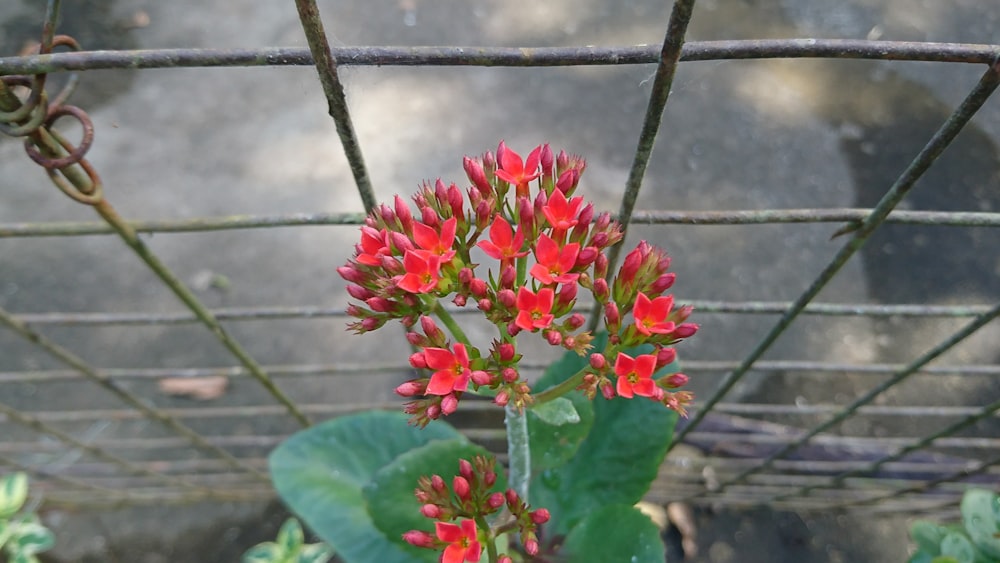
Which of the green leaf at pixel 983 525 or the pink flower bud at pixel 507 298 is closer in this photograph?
the pink flower bud at pixel 507 298

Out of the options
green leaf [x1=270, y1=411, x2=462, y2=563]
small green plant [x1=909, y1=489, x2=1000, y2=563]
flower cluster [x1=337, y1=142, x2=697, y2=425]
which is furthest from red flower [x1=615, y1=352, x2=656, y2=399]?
small green plant [x1=909, y1=489, x2=1000, y2=563]

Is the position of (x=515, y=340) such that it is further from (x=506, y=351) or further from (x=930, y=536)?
(x=930, y=536)

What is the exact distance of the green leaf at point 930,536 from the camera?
3.60 ft

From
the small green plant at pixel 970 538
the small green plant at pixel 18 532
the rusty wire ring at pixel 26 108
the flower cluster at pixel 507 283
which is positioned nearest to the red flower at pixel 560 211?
the flower cluster at pixel 507 283

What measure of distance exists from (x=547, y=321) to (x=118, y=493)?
5.42ft

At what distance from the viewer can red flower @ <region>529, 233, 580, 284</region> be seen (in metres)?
0.58

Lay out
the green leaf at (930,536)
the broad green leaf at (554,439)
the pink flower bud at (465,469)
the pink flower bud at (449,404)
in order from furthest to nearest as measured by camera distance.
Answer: the green leaf at (930,536) → the broad green leaf at (554,439) → the pink flower bud at (465,469) → the pink flower bud at (449,404)

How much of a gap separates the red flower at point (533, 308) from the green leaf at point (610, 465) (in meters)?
0.34

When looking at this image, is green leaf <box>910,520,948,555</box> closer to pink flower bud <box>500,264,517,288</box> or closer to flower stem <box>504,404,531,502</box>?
flower stem <box>504,404,531,502</box>

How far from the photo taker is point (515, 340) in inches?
25.2

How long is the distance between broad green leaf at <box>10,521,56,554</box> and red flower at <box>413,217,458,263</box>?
52.5 inches

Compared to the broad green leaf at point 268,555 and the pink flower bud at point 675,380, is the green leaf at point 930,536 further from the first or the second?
the broad green leaf at point 268,555

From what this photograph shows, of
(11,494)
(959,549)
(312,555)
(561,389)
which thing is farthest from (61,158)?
(959,549)

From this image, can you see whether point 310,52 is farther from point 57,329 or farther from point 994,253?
point 994,253
